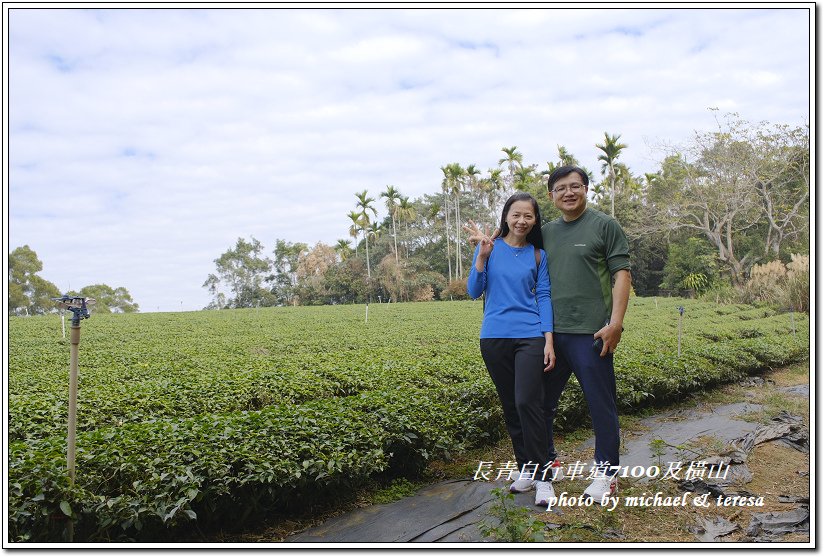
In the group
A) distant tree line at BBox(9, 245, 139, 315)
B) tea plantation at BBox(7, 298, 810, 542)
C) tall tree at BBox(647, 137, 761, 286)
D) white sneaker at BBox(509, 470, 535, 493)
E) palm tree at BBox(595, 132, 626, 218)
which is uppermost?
palm tree at BBox(595, 132, 626, 218)

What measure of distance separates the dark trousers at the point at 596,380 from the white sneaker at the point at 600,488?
96 mm

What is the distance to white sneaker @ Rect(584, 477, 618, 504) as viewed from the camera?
2.65 metres

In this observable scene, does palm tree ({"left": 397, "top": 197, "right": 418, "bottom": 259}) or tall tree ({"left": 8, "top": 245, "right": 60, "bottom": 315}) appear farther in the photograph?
palm tree ({"left": 397, "top": 197, "right": 418, "bottom": 259})

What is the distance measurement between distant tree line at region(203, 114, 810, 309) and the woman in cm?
496

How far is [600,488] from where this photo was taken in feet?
8.71

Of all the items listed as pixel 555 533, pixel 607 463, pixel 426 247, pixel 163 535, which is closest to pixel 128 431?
pixel 163 535

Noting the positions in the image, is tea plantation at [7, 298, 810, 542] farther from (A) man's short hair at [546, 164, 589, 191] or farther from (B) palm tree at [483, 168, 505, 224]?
(B) palm tree at [483, 168, 505, 224]

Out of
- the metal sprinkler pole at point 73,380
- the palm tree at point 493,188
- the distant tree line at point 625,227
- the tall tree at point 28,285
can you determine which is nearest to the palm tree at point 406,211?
the distant tree line at point 625,227

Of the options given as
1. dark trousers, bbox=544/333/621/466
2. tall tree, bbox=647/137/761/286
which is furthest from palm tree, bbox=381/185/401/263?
dark trousers, bbox=544/333/621/466

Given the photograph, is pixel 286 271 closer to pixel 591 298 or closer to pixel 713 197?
pixel 713 197

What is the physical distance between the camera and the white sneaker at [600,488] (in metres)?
2.65

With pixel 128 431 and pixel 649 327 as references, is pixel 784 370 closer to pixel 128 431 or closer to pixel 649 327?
pixel 649 327

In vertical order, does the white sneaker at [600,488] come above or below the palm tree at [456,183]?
below

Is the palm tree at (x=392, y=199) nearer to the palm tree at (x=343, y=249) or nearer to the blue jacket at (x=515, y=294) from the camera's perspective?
the palm tree at (x=343, y=249)
